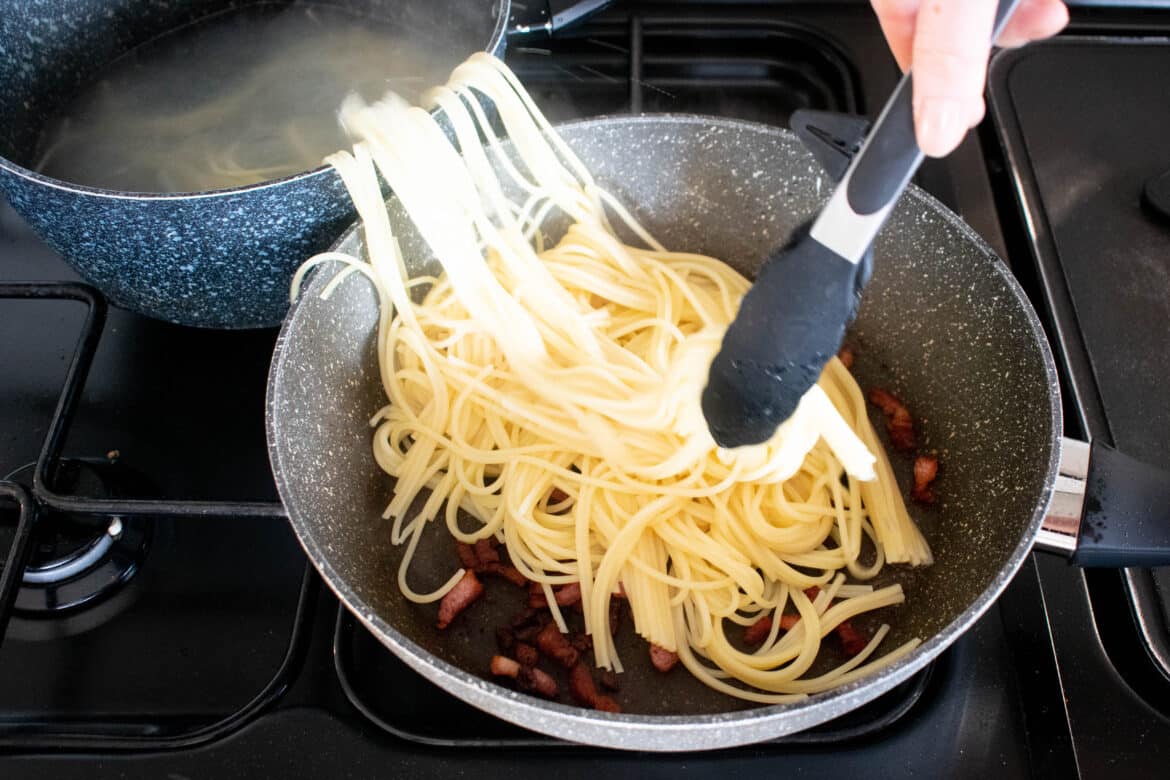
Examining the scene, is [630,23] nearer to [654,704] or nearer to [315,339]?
[315,339]

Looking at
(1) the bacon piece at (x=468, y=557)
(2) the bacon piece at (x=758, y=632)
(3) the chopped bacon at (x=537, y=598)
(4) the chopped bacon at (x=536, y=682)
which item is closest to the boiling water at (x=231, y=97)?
(1) the bacon piece at (x=468, y=557)

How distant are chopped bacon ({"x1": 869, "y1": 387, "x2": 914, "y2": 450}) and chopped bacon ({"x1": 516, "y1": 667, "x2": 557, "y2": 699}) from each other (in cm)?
70

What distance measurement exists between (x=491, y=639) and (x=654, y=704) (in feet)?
0.86

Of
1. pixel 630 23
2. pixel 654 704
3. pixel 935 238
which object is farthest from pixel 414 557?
pixel 630 23

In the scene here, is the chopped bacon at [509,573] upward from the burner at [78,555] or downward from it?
downward

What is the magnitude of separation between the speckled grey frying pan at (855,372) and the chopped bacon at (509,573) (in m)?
0.04

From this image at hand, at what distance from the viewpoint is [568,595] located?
1.37 metres

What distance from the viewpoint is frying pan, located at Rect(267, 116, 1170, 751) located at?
39.8 inches

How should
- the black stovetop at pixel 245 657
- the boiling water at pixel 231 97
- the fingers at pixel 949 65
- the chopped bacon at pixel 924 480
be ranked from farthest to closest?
the boiling water at pixel 231 97, the chopped bacon at pixel 924 480, the black stovetop at pixel 245 657, the fingers at pixel 949 65

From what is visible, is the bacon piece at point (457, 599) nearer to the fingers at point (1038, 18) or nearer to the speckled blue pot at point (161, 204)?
the speckled blue pot at point (161, 204)

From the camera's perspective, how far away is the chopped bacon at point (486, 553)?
1407 mm

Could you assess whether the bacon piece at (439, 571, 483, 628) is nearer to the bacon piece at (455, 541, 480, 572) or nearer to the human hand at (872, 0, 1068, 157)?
the bacon piece at (455, 541, 480, 572)

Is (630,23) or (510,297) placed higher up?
(630,23)

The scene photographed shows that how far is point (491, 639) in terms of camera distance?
1.36 meters
